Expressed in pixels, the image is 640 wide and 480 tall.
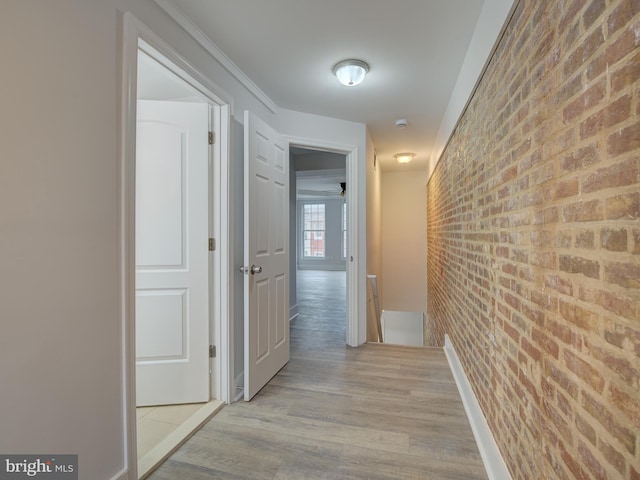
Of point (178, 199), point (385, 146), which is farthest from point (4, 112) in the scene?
point (385, 146)

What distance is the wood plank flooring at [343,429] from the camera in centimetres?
159

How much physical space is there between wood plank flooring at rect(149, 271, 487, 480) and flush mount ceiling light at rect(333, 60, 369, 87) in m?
2.34

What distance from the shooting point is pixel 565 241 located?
35.8 inches

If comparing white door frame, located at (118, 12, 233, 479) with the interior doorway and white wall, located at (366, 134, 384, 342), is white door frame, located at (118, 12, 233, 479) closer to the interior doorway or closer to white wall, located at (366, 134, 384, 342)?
the interior doorway

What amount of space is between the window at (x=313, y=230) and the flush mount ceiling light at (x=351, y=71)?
9030 mm

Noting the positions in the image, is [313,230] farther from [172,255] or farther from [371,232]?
[172,255]

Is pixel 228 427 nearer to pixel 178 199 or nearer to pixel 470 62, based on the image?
pixel 178 199

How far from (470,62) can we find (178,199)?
2.15 metres

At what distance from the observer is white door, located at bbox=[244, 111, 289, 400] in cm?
226

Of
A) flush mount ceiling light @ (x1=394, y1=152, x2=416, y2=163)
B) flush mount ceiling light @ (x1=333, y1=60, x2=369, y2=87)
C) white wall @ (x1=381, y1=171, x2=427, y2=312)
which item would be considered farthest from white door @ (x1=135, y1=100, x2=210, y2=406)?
white wall @ (x1=381, y1=171, x2=427, y2=312)

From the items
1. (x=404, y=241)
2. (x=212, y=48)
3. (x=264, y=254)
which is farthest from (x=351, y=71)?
(x=404, y=241)

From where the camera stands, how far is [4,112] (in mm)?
984

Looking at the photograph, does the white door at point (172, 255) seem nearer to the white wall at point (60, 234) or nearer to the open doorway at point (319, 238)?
the white wall at point (60, 234)

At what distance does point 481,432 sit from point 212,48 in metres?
2.80
